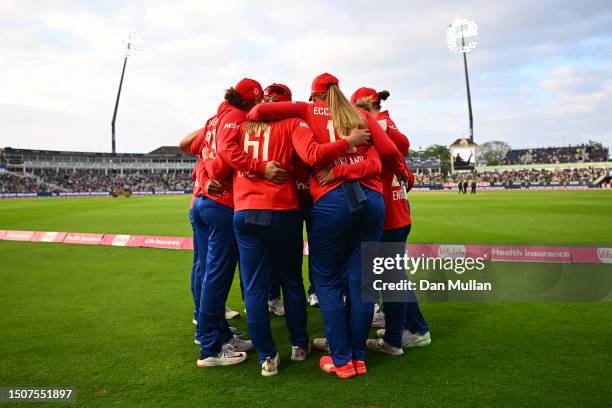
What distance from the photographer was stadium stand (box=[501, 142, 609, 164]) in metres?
85.4

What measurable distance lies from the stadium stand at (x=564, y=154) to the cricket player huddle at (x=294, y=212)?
94104 mm

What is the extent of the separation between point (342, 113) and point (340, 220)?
883 millimetres

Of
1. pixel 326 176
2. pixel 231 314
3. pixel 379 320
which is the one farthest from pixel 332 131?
pixel 231 314

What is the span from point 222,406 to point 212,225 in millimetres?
1583

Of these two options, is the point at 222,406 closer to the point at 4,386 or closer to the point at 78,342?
the point at 4,386

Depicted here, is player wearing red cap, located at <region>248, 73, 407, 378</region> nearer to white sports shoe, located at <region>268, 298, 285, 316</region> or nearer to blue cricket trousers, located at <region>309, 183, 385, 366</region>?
blue cricket trousers, located at <region>309, 183, 385, 366</region>

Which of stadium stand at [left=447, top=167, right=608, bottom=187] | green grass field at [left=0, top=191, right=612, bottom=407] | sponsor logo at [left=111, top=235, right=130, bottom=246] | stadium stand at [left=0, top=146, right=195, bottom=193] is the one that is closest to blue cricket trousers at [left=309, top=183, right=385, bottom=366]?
green grass field at [left=0, top=191, right=612, bottom=407]

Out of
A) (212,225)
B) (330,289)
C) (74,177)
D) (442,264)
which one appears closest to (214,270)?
(212,225)

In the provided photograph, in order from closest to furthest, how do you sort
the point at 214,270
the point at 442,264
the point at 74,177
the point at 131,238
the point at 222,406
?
the point at 222,406
the point at 214,270
the point at 442,264
the point at 131,238
the point at 74,177

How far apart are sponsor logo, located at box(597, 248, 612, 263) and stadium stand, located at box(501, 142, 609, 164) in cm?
8823

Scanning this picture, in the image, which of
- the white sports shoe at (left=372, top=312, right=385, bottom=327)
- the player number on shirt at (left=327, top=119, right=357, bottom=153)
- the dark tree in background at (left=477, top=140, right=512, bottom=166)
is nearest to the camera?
the player number on shirt at (left=327, top=119, right=357, bottom=153)

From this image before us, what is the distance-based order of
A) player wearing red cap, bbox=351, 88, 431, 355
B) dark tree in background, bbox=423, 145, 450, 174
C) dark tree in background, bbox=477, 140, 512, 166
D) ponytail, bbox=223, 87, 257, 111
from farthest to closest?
dark tree in background, bbox=477, 140, 512, 166, dark tree in background, bbox=423, 145, 450, 174, player wearing red cap, bbox=351, 88, 431, 355, ponytail, bbox=223, 87, 257, 111

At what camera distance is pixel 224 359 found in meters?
3.76

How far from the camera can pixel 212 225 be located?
154 inches
